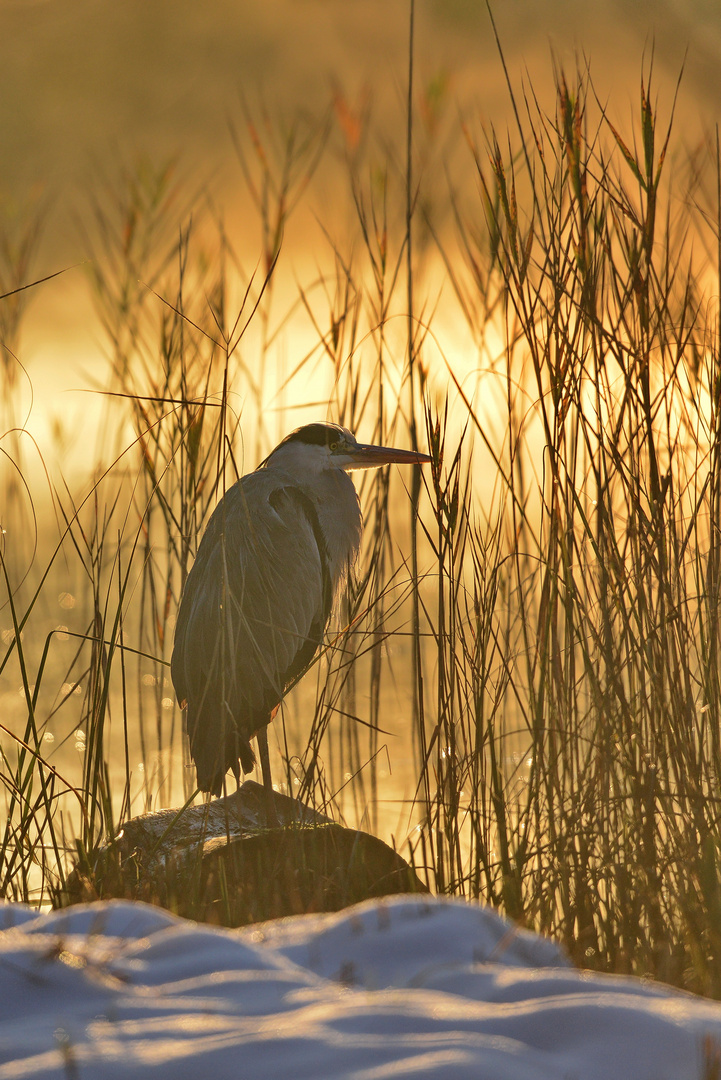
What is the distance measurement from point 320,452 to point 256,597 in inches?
24.3

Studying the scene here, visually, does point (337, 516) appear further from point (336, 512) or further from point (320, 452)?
point (320, 452)

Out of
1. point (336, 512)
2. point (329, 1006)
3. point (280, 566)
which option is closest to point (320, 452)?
point (336, 512)

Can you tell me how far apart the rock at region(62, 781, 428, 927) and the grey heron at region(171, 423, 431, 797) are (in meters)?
0.95

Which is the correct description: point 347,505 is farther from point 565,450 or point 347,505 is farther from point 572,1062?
point 572,1062

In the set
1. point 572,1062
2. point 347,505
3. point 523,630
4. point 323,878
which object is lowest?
point 572,1062

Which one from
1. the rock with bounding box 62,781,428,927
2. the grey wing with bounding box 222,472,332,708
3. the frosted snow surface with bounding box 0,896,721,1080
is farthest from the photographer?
the grey wing with bounding box 222,472,332,708

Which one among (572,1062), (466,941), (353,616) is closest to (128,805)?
(353,616)

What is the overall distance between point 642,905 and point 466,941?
98 cm

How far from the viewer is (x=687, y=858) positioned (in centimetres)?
158

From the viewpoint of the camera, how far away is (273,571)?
3.60 m

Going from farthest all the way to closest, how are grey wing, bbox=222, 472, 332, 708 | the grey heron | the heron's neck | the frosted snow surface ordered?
1. the heron's neck
2. grey wing, bbox=222, 472, 332, 708
3. the grey heron
4. the frosted snow surface

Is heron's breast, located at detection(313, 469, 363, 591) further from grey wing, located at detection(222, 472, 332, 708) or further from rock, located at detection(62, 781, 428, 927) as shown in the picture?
rock, located at detection(62, 781, 428, 927)

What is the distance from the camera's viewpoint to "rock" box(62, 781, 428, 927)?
5.65 ft

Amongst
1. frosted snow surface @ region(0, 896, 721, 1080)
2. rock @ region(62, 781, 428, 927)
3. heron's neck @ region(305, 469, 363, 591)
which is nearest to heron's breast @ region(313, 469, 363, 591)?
heron's neck @ region(305, 469, 363, 591)
